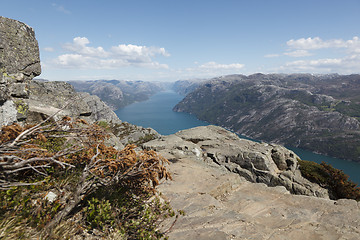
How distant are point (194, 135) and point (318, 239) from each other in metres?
27.1

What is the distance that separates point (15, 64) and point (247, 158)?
99.4 feet

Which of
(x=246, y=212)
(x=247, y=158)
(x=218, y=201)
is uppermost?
(x=218, y=201)

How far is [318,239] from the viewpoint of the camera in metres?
8.06

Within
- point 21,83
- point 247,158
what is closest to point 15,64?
point 21,83

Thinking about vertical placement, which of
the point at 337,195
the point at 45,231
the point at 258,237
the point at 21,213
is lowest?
the point at 337,195

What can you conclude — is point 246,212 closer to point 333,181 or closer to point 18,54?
point 18,54

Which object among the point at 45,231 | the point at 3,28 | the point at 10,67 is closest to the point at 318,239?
the point at 45,231

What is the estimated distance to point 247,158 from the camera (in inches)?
1158

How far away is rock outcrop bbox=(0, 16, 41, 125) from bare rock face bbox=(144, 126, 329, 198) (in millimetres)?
14763

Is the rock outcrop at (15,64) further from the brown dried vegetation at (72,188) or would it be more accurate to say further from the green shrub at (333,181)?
the green shrub at (333,181)

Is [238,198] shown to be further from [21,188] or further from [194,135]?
[194,135]

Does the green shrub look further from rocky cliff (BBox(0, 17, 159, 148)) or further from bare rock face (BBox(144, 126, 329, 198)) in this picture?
rocky cliff (BBox(0, 17, 159, 148))

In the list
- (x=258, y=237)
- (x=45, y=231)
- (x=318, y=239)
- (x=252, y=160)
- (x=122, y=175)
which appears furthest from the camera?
(x=252, y=160)

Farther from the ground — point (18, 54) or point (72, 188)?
point (18, 54)
